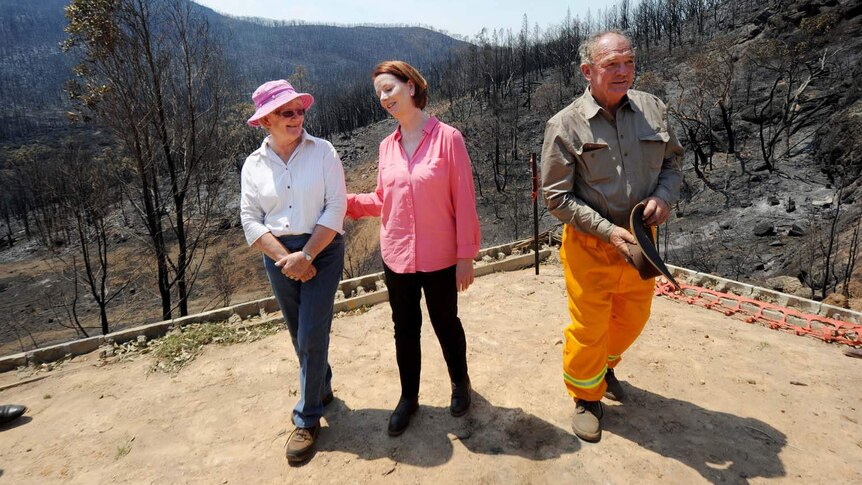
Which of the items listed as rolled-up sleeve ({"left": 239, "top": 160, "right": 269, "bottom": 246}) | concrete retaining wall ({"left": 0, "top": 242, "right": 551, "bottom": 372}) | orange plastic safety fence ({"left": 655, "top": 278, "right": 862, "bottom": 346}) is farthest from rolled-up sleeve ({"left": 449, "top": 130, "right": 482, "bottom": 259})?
orange plastic safety fence ({"left": 655, "top": 278, "right": 862, "bottom": 346})

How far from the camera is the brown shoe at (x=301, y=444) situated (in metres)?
2.47

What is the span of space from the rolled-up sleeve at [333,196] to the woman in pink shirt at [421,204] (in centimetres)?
22

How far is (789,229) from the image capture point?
17000 mm

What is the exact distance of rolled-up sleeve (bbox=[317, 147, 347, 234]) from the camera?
7.88 ft

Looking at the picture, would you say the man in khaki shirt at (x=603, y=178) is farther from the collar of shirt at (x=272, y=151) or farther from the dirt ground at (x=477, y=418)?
the collar of shirt at (x=272, y=151)

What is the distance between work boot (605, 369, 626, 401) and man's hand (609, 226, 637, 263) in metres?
1.09

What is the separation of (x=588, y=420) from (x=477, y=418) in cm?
65

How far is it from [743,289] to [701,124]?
23991 millimetres

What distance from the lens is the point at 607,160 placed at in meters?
2.27

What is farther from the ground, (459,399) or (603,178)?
(603,178)

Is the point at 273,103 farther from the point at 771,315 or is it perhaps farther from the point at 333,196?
the point at 771,315

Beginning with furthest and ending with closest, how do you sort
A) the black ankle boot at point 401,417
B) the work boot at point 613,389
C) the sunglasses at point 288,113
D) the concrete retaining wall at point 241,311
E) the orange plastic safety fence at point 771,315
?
the concrete retaining wall at point 241,311, the orange plastic safety fence at point 771,315, the work boot at point 613,389, the black ankle boot at point 401,417, the sunglasses at point 288,113

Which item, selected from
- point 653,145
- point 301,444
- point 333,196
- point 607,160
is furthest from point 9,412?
point 653,145

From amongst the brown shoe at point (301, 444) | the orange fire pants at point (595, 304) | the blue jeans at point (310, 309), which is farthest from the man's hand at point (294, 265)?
the orange fire pants at point (595, 304)
